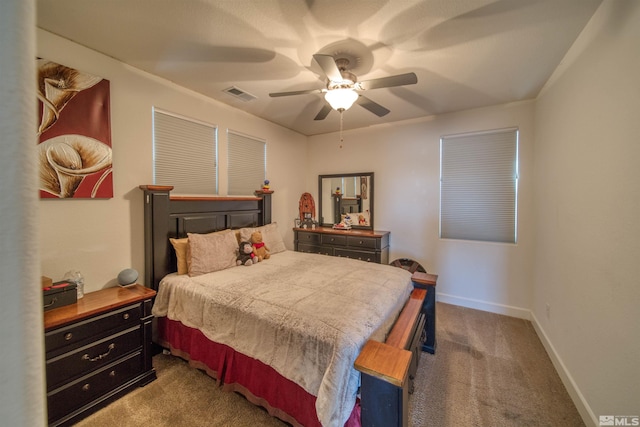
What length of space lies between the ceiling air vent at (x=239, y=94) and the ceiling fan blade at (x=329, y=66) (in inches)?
56.4

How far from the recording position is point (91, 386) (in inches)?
70.8

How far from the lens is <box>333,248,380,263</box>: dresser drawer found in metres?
3.76

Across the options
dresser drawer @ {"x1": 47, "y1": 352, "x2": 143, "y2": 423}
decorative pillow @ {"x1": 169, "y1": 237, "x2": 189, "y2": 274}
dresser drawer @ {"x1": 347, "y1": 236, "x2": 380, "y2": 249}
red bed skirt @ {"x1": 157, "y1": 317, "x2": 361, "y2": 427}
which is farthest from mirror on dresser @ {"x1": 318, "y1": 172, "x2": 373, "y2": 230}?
Answer: dresser drawer @ {"x1": 47, "y1": 352, "x2": 143, "y2": 423}

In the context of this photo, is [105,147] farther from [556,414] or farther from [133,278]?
[556,414]

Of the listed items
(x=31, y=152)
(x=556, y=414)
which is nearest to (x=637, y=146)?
(x=556, y=414)

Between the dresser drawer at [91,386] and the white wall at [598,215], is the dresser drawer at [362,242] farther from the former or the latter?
the dresser drawer at [91,386]

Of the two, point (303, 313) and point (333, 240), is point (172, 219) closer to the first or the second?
point (303, 313)

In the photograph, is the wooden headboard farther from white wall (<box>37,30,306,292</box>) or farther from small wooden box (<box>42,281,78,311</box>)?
small wooden box (<box>42,281,78,311</box>)

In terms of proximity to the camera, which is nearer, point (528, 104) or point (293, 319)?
point (293, 319)

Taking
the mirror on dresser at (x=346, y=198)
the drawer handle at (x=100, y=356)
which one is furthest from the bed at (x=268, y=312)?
the mirror on dresser at (x=346, y=198)

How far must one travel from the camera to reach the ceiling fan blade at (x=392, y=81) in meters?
1.80

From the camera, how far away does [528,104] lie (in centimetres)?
310

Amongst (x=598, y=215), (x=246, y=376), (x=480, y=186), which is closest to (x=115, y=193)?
(x=246, y=376)

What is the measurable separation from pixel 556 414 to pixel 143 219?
378cm
